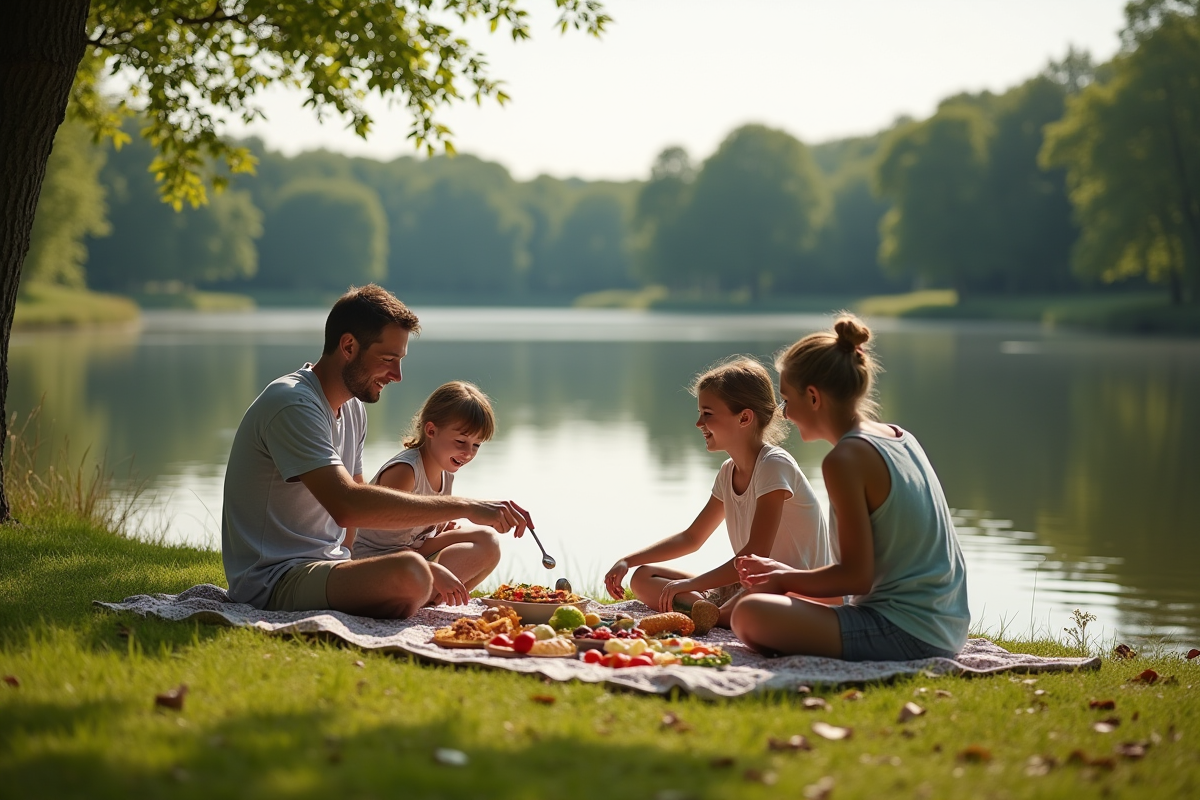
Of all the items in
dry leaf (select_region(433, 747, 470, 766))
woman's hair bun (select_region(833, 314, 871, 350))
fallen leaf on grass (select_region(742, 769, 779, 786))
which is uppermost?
woman's hair bun (select_region(833, 314, 871, 350))

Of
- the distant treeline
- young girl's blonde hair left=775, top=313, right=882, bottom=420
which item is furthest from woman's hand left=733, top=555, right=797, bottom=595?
the distant treeline

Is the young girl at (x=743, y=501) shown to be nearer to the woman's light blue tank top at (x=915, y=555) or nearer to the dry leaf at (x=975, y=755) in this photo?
the woman's light blue tank top at (x=915, y=555)

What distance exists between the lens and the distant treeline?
140ft

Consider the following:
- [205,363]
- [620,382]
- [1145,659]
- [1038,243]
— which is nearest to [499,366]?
[620,382]

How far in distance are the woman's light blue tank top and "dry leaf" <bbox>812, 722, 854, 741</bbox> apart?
1.02 meters

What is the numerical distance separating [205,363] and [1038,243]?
147ft

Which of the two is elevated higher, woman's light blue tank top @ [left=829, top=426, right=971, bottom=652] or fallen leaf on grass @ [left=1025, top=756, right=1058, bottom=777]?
woman's light blue tank top @ [left=829, top=426, right=971, bottom=652]

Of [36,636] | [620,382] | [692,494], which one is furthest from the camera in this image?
[620,382]

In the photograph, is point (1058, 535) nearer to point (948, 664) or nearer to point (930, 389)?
point (948, 664)

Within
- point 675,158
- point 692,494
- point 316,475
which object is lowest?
point 692,494

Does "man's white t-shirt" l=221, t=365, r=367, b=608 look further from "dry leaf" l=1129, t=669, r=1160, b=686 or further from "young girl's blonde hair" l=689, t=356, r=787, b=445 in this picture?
"dry leaf" l=1129, t=669, r=1160, b=686

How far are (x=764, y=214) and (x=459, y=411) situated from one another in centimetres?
6891

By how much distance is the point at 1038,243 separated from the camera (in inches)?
2320

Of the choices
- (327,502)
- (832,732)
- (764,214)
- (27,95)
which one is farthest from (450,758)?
(764,214)
